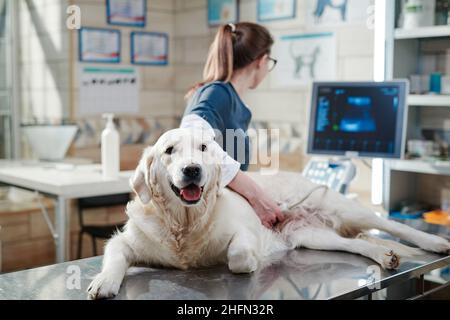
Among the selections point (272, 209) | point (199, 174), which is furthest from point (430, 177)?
point (199, 174)

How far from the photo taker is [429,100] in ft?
9.22

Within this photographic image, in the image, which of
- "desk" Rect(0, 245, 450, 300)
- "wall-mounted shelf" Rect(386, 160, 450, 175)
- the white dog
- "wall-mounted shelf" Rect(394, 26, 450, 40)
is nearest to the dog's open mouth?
the white dog

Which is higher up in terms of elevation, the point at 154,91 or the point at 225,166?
the point at 154,91

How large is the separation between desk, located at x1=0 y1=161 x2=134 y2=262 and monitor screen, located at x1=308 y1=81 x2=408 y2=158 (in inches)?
40.3

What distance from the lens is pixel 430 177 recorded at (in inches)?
123

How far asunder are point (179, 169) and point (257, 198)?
44 cm

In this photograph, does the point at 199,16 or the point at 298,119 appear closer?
the point at 298,119

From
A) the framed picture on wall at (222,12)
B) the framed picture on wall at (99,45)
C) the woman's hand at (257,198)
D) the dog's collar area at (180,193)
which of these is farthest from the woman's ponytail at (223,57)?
the framed picture on wall at (99,45)

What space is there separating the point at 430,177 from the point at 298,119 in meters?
0.91

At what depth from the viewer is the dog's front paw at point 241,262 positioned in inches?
60.7

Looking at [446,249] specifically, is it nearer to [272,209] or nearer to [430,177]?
[272,209]

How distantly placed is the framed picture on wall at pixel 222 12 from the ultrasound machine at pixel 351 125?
1.46 metres

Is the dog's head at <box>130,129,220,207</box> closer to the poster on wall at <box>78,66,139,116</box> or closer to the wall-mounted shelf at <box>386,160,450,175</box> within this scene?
the wall-mounted shelf at <box>386,160,450,175</box>

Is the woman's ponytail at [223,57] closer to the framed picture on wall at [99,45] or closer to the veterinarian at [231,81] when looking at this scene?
the veterinarian at [231,81]
